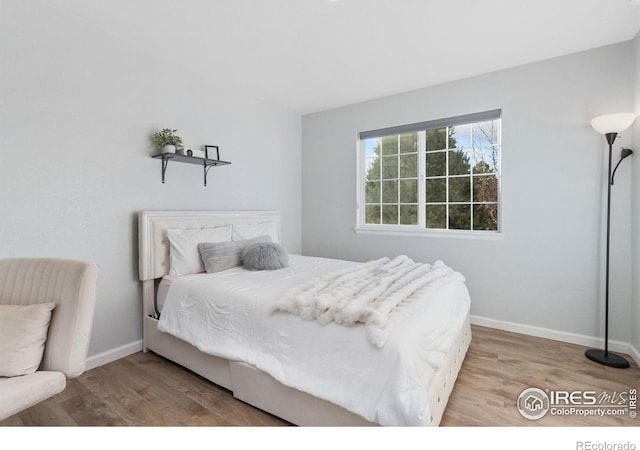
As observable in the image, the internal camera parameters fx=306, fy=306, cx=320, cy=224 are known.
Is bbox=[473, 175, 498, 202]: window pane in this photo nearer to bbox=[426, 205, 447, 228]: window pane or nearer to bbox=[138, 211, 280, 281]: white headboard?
bbox=[426, 205, 447, 228]: window pane

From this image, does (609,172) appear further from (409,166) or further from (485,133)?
(409,166)

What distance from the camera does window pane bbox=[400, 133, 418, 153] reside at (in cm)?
351

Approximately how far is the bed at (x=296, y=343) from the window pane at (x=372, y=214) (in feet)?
4.11

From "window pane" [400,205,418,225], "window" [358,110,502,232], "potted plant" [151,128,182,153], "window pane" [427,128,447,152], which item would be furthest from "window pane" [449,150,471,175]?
"potted plant" [151,128,182,153]

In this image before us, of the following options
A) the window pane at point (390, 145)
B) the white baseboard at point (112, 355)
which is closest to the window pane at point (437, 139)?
the window pane at point (390, 145)

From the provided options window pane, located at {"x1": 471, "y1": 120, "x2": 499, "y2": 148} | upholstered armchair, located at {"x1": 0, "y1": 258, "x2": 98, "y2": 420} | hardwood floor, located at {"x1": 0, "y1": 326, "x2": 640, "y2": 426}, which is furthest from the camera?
window pane, located at {"x1": 471, "y1": 120, "x2": 499, "y2": 148}

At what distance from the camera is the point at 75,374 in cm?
142

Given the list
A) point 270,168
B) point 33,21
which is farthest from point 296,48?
point 33,21

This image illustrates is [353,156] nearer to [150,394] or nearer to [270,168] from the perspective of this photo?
[270,168]

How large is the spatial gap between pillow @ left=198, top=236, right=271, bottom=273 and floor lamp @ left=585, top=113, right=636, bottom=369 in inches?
116

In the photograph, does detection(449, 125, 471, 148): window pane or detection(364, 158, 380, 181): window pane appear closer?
detection(449, 125, 471, 148): window pane

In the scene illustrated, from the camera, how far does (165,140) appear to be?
2.57 m

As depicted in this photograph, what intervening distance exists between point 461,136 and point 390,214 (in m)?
1.13

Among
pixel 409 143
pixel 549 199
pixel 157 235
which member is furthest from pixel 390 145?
pixel 157 235
